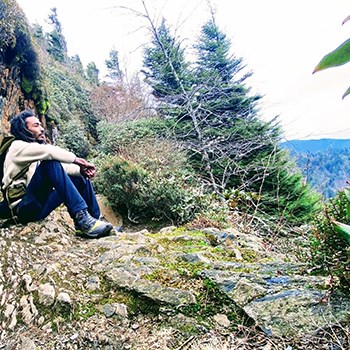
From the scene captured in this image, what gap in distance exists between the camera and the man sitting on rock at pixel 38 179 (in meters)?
2.40

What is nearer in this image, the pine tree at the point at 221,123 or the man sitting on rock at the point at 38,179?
the man sitting on rock at the point at 38,179

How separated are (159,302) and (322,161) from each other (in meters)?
→ 3.29

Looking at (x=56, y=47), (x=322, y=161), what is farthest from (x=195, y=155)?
(x=56, y=47)

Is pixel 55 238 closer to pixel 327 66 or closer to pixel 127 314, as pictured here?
pixel 127 314

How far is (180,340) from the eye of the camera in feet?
4.60

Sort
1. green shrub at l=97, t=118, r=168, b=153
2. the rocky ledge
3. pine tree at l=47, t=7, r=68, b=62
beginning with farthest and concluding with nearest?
pine tree at l=47, t=7, r=68, b=62, green shrub at l=97, t=118, r=168, b=153, the rocky ledge

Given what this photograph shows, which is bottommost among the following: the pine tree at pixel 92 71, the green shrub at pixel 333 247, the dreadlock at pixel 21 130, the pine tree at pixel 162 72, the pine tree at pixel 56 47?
the green shrub at pixel 333 247

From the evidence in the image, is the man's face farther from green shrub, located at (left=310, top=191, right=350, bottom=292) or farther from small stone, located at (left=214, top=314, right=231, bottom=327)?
green shrub, located at (left=310, top=191, right=350, bottom=292)

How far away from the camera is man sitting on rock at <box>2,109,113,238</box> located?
7.88ft

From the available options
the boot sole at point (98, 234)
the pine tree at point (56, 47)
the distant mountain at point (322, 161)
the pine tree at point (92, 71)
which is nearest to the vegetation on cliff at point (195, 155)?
the distant mountain at point (322, 161)

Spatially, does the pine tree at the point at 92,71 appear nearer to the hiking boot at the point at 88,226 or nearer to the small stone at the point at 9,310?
the hiking boot at the point at 88,226

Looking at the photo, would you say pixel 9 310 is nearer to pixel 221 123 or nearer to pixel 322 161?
pixel 322 161

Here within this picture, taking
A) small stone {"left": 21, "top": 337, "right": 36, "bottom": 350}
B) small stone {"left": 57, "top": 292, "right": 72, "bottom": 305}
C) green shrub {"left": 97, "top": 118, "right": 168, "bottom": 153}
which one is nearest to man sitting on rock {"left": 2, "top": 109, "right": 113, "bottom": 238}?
small stone {"left": 57, "top": 292, "right": 72, "bottom": 305}

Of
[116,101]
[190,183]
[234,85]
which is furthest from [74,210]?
[116,101]
